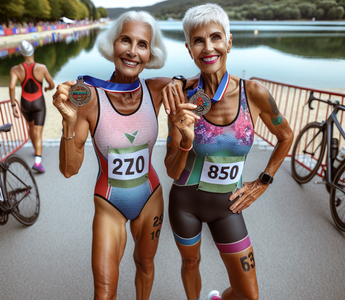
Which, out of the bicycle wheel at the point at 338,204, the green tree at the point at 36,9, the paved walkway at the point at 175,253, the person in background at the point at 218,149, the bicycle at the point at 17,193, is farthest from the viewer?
the green tree at the point at 36,9

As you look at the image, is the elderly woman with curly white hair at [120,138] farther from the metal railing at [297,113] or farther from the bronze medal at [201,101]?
the metal railing at [297,113]

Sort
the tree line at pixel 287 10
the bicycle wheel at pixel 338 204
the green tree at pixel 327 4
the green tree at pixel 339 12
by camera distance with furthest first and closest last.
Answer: the green tree at pixel 327 4
the tree line at pixel 287 10
the green tree at pixel 339 12
the bicycle wheel at pixel 338 204

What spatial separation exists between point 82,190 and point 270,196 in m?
2.56

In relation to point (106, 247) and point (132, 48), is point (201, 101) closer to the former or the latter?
point (132, 48)

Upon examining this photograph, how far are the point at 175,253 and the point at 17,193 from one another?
1.83 metres

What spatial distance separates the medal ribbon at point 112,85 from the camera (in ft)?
4.30

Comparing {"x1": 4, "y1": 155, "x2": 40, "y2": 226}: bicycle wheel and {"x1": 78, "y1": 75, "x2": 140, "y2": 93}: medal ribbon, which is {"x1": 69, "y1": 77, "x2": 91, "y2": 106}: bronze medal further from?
{"x1": 4, "y1": 155, "x2": 40, "y2": 226}: bicycle wheel

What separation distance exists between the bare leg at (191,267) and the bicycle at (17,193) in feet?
6.41

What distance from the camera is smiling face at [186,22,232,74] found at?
1188 mm

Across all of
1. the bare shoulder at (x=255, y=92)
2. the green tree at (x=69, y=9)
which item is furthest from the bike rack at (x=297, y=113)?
the green tree at (x=69, y=9)

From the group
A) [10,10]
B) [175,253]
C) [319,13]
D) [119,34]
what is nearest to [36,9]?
[10,10]

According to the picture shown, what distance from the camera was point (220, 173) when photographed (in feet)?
4.61

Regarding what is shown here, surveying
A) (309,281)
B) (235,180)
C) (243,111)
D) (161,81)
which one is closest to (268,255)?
(309,281)

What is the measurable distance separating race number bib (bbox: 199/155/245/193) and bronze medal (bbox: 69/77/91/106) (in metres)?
0.65
